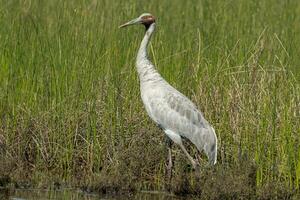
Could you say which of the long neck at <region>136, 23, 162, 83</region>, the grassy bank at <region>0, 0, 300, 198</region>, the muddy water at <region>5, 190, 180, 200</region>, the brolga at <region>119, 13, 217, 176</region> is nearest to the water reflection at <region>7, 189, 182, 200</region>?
the muddy water at <region>5, 190, 180, 200</region>

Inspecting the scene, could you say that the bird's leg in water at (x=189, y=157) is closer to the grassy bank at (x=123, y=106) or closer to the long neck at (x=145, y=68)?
the grassy bank at (x=123, y=106)

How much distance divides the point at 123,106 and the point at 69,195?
1.21 meters

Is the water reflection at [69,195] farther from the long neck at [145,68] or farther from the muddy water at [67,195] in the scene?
the long neck at [145,68]

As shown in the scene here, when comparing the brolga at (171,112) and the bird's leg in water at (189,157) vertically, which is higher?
the brolga at (171,112)

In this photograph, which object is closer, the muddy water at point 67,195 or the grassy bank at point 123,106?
the muddy water at point 67,195

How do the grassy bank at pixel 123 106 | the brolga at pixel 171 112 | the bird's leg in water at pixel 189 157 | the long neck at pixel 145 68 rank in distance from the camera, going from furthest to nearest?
the long neck at pixel 145 68 → the brolga at pixel 171 112 → the bird's leg in water at pixel 189 157 → the grassy bank at pixel 123 106

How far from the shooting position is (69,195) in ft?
24.5

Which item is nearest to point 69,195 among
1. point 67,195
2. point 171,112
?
point 67,195

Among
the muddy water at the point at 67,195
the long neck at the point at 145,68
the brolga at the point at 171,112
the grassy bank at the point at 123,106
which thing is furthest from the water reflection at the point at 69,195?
the long neck at the point at 145,68

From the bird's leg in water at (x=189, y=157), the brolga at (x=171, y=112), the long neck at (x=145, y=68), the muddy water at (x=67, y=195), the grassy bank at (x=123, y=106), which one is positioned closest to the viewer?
→ the muddy water at (x=67, y=195)

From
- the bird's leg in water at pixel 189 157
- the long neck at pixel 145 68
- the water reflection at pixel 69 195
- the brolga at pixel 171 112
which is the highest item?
the long neck at pixel 145 68

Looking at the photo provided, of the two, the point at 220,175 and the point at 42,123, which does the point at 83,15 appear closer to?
the point at 42,123

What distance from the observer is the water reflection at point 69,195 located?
7320 mm

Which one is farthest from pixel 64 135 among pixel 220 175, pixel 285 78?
pixel 285 78
